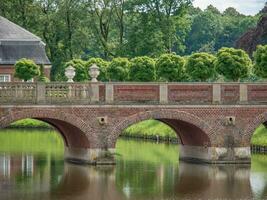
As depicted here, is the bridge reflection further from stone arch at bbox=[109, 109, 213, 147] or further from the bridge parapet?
the bridge parapet

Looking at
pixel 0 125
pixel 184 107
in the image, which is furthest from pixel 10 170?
pixel 184 107

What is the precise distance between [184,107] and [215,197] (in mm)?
9379

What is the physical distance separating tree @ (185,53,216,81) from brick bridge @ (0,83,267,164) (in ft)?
17.4

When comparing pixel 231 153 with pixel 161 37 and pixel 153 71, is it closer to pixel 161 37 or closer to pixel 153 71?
pixel 153 71

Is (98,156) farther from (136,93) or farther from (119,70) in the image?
(119,70)

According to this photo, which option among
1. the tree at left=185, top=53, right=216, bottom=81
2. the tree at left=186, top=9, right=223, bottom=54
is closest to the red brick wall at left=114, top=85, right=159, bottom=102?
the tree at left=185, top=53, right=216, bottom=81

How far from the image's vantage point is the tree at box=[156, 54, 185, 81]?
51.8 meters

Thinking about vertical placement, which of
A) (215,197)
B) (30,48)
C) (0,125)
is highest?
(30,48)

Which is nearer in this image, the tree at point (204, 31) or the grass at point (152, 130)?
the grass at point (152, 130)

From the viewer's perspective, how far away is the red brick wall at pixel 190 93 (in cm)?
4350

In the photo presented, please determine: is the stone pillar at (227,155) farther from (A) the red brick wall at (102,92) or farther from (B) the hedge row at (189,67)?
(A) the red brick wall at (102,92)

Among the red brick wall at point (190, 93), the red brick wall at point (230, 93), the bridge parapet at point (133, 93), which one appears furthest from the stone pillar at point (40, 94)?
the red brick wall at point (230, 93)

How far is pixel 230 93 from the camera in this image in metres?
44.2

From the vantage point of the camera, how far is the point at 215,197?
113 feet
